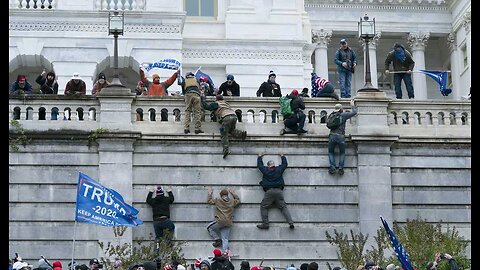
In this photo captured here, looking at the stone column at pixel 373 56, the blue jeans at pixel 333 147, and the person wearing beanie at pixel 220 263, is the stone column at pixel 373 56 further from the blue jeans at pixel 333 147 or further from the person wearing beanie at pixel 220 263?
the person wearing beanie at pixel 220 263

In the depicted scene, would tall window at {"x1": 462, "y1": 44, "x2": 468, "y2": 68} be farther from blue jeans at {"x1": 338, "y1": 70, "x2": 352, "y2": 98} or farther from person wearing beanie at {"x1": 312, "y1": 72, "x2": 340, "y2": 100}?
blue jeans at {"x1": 338, "y1": 70, "x2": 352, "y2": 98}

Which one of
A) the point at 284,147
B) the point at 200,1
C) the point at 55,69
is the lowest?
the point at 284,147

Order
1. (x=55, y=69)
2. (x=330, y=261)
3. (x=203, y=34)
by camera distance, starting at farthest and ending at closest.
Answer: (x=203, y=34), (x=55, y=69), (x=330, y=261)

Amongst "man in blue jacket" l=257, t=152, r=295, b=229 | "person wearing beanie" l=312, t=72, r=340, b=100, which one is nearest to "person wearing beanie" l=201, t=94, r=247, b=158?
"man in blue jacket" l=257, t=152, r=295, b=229

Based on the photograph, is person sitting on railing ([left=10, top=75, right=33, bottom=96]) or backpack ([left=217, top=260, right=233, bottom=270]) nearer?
backpack ([left=217, top=260, right=233, bottom=270])

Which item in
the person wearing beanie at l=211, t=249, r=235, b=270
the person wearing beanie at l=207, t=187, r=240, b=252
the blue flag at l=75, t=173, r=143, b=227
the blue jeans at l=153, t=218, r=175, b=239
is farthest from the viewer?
the person wearing beanie at l=207, t=187, r=240, b=252

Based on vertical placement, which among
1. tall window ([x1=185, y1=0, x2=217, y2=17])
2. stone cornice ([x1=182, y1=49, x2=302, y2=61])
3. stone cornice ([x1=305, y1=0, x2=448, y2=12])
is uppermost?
stone cornice ([x1=305, y1=0, x2=448, y2=12])

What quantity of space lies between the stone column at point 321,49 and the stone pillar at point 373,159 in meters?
34.7

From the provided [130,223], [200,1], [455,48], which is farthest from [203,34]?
[455,48]

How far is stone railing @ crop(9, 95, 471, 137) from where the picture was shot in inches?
1535

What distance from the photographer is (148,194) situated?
3834 centimetres

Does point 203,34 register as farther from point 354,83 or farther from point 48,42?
point 354,83

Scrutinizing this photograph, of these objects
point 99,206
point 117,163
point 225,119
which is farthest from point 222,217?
point 99,206

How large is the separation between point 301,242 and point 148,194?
4211mm
